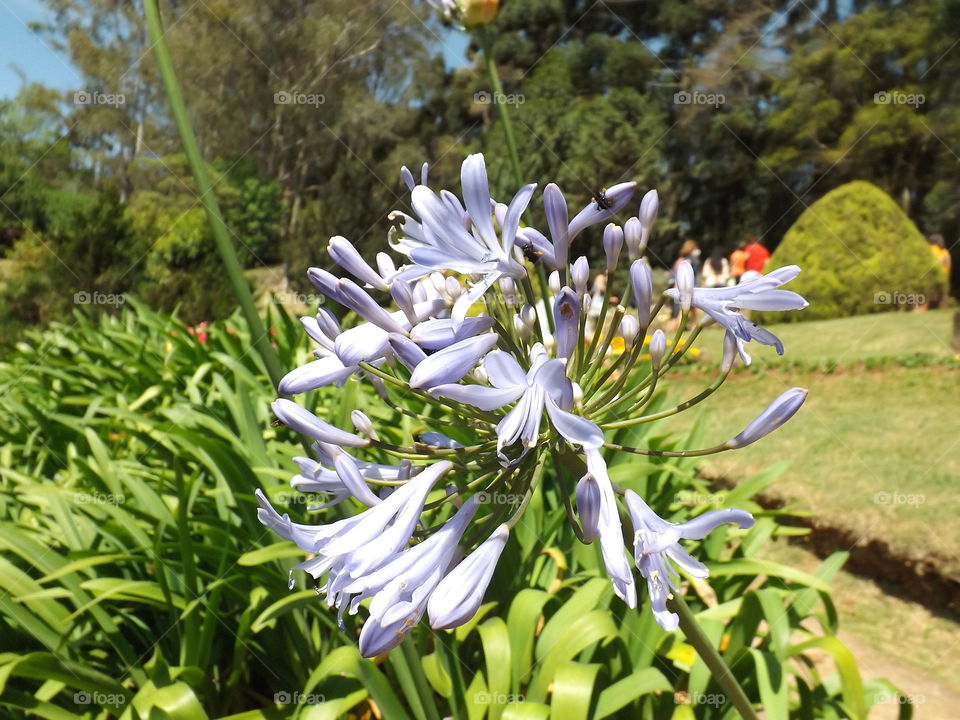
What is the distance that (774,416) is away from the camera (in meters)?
1.15

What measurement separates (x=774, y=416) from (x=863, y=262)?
548 inches

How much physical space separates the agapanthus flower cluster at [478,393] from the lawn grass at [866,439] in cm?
335

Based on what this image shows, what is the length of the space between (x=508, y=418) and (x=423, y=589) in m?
0.28

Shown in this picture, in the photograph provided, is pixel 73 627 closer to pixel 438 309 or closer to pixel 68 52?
pixel 438 309

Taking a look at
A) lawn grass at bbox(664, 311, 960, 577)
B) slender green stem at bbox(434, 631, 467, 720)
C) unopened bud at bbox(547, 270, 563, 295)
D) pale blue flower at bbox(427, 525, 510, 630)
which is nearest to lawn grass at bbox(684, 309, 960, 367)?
lawn grass at bbox(664, 311, 960, 577)

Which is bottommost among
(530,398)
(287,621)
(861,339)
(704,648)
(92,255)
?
(287,621)

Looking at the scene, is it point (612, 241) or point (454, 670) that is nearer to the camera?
point (612, 241)

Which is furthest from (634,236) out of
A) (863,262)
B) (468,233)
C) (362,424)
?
(863,262)

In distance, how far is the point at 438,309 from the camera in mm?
1259

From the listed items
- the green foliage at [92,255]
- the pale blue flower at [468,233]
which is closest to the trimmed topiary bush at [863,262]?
the green foliage at [92,255]

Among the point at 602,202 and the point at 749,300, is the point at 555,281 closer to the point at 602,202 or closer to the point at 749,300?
the point at 602,202

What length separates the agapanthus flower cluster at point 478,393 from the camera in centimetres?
99

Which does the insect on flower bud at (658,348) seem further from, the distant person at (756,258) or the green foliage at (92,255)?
the distant person at (756,258)

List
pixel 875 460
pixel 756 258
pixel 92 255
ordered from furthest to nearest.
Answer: pixel 756 258, pixel 92 255, pixel 875 460
